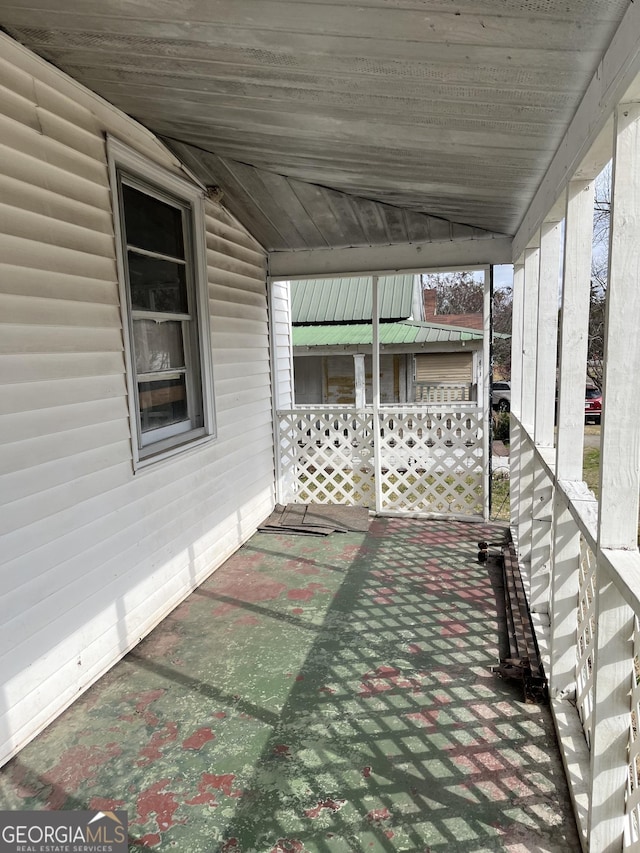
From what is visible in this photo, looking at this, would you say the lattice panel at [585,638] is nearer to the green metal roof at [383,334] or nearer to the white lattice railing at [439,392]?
the green metal roof at [383,334]

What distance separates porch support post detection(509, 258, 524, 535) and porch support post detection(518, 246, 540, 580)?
0.18 meters

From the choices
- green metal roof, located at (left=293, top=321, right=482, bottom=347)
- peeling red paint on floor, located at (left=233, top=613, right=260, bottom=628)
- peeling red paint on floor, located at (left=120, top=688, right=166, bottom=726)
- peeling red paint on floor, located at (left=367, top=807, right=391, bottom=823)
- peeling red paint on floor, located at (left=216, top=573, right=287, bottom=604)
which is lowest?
peeling red paint on floor, located at (left=216, top=573, right=287, bottom=604)

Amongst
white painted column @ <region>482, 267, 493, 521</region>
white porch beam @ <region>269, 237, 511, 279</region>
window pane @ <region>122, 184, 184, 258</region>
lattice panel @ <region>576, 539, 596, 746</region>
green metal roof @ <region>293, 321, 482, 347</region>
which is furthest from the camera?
green metal roof @ <region>293, 321, 482, 347</region>

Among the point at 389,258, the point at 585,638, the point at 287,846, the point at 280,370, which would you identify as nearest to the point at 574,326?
the point at 585,638

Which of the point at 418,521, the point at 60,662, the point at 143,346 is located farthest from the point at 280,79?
the point at 418,521

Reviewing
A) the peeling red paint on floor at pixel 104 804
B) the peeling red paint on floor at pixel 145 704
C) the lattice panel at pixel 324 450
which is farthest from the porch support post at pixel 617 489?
the lattice panel at pixel 324 450

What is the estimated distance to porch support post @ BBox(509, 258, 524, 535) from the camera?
452 cm

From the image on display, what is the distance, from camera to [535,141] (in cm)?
259

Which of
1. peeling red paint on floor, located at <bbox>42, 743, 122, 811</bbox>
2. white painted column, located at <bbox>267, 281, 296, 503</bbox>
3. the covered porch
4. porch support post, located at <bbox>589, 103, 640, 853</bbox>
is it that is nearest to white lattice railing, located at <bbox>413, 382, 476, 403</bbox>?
white painted column, located at <bbox>267, 281, 296, 503</bbox>

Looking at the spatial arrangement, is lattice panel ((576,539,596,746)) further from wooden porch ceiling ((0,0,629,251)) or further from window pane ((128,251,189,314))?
window pane ((128,251,189,314))

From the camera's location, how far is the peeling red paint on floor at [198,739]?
2.39 meters

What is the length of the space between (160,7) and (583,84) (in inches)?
58.4

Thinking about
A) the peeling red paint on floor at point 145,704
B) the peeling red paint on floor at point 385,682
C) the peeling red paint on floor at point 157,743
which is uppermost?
the peeling red paint on floor at point 385,682

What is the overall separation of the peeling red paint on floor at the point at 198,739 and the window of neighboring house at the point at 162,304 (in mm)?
1494
